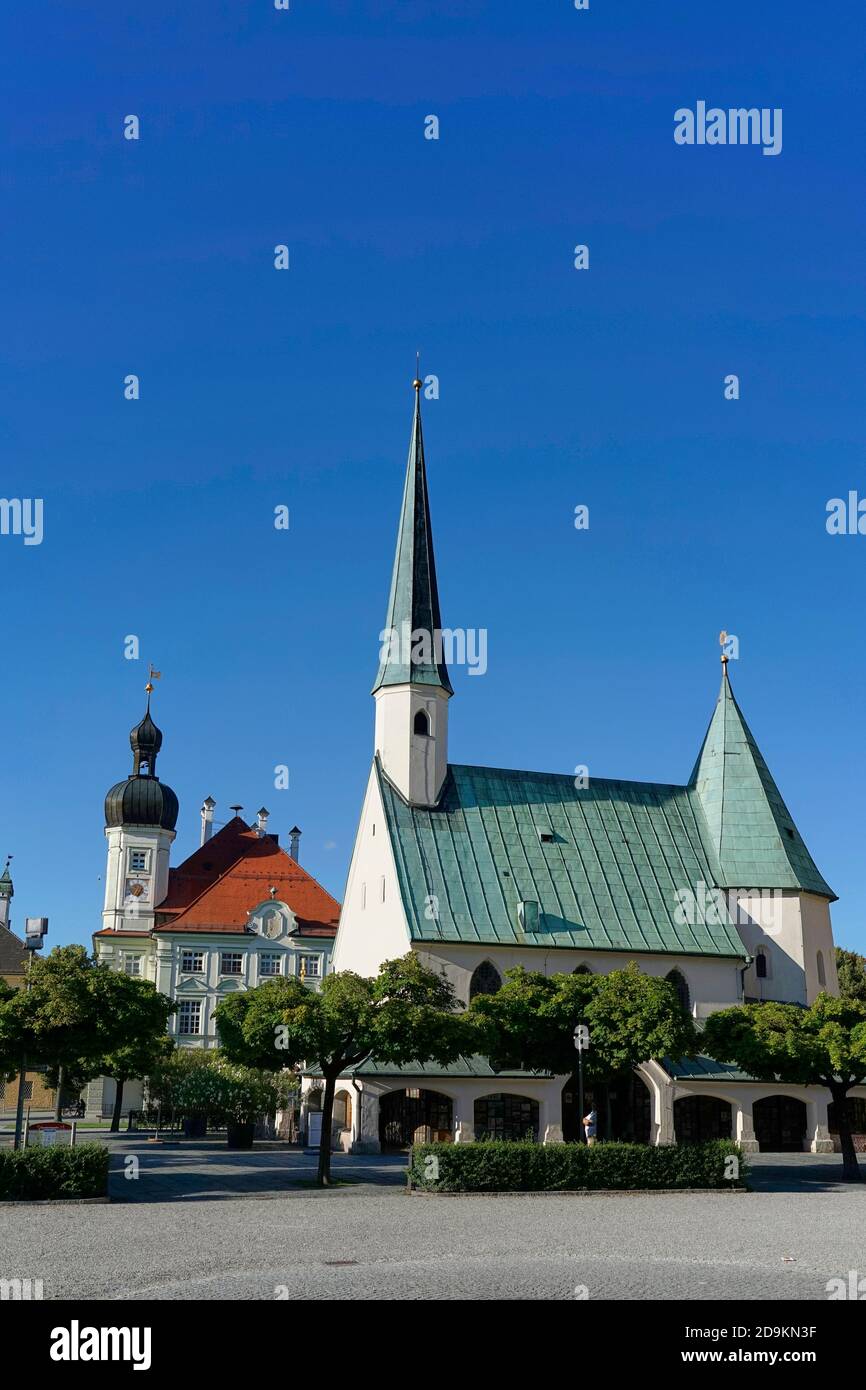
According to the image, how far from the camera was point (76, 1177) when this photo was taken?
26.5 metres

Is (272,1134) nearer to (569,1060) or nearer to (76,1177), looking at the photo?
(569,1060)

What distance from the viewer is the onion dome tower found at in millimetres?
85625

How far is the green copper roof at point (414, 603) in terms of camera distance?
57.1 metres

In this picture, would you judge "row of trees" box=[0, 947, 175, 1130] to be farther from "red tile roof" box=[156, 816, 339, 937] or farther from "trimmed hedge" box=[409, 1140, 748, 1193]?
"red tile roof" box=[156, 816, 339, 937]

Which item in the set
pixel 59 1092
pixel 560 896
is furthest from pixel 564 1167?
pixel 59 1092

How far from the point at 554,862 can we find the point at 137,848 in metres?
40.3

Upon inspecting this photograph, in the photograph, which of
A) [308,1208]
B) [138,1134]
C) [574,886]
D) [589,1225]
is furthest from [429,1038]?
[138,1134]

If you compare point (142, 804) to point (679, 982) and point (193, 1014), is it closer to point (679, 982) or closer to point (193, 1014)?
point (193, 1014)

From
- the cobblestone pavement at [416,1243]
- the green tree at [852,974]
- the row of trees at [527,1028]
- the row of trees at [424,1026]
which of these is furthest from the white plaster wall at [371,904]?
the green tree at [852,974]

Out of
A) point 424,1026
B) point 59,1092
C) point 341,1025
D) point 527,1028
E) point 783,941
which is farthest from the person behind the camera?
point 783,941

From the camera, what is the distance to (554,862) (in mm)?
54875

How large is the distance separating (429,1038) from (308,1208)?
20.5 feet

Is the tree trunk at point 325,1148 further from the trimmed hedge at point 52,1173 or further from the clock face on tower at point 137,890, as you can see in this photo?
the clock face on tower at point 137,890
